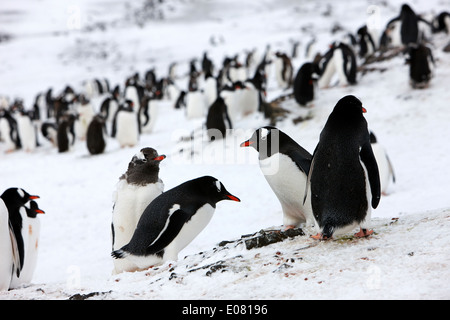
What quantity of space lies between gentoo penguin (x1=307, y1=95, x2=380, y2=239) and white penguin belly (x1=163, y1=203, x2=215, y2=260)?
96 centimetres

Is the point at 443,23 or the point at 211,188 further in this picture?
the point at 443,23

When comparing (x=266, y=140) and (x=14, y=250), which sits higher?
(x=266, y=140)

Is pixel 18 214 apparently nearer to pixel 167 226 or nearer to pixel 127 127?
pixel 167 226

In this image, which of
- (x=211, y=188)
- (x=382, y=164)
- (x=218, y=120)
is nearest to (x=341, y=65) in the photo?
(x=218, y=120)

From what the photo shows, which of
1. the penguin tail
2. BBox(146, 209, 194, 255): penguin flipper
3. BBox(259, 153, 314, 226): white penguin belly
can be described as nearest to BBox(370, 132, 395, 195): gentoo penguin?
BBox(259, 153, 314, 226): white penguin belly

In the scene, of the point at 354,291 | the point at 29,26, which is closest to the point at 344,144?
the point at 354,291

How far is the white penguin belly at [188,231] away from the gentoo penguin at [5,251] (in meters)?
1.14

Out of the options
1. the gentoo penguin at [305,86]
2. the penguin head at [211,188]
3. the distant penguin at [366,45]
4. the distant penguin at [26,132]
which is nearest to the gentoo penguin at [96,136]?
the distant penguin at [26,132]

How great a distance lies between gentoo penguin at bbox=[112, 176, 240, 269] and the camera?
11.2 feet

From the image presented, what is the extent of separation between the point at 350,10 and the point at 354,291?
118 feet

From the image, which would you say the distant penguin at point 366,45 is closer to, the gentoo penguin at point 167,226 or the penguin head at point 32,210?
the penguin head at point 32,210

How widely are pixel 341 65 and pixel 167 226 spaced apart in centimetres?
827

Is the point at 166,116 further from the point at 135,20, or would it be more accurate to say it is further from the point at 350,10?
the point at 135,20

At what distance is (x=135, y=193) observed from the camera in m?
3.92
